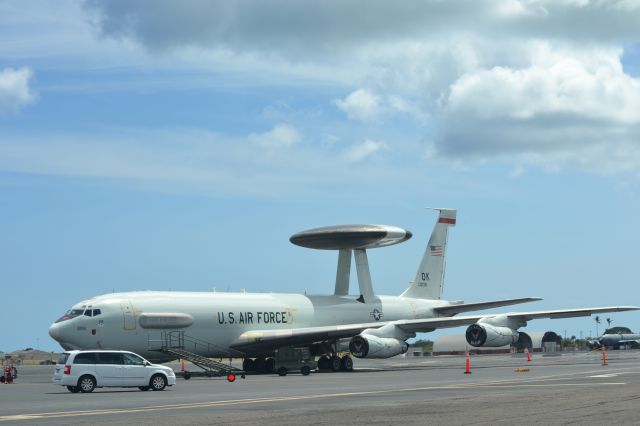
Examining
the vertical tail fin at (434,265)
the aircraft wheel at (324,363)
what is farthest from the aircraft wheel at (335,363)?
the vertical tail fin at (434,265)

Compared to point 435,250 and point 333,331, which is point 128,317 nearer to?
point 333,331

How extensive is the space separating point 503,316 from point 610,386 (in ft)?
87.3

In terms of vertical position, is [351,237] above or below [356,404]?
above

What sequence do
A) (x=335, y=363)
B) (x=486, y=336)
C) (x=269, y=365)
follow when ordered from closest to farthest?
(x=486, y=336), (x=335, y=363), (x=269, y=365)

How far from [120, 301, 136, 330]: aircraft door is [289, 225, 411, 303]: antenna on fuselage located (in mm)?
16226

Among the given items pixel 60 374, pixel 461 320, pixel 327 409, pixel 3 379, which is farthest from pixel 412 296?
pixel 327 409

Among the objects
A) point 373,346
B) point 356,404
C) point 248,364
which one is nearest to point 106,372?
point 356,404

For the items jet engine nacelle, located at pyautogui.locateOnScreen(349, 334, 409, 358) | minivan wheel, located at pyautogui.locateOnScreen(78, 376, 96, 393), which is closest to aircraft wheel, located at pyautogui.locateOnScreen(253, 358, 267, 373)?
jet engine nacelle, located at pyautogui.locateOnScreen(349, 334, 409, 358)

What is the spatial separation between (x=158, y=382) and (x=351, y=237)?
2771cm

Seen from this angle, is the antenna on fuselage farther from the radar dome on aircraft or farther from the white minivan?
the white minivan

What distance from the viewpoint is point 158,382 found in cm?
3881

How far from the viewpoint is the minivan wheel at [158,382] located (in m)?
38.6

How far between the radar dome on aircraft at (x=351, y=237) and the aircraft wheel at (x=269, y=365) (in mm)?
9437

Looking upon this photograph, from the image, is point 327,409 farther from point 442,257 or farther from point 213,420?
point 442,257
